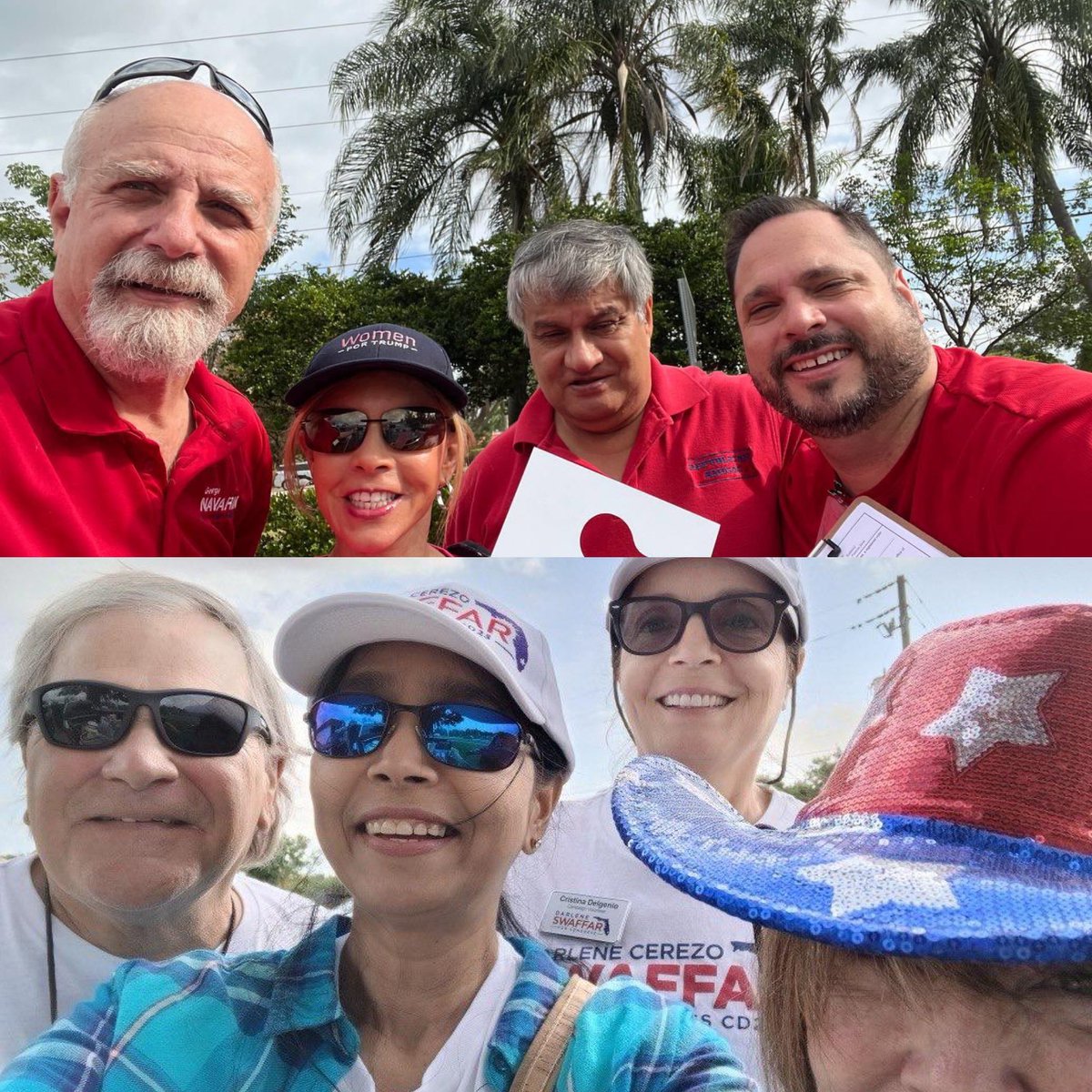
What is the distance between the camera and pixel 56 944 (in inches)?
56.5

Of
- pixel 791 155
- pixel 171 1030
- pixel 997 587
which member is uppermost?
pixel 791 155

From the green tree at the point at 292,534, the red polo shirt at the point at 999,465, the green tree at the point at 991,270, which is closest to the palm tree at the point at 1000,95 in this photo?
the green tree at the point at 991,270

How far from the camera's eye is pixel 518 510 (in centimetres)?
210

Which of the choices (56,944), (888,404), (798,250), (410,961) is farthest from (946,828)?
(798,250)

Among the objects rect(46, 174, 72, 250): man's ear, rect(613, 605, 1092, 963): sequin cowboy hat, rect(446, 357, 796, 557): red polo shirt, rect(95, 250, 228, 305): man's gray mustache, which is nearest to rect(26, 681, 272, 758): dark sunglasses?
rect(613, 605, 1092, 963): sequin cowboy hat

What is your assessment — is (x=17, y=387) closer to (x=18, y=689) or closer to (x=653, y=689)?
(x=18, y=689)

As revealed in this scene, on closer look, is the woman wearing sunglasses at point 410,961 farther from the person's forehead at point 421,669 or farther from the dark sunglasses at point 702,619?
the dark sunglasses at point 702,619

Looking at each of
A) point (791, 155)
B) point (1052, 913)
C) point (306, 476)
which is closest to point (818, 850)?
point (1052, 913)

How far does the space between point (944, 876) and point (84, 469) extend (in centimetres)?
193

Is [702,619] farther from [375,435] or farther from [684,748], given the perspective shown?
[375,435]

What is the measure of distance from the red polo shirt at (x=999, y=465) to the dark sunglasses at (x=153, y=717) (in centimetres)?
140

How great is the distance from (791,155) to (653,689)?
927 inches

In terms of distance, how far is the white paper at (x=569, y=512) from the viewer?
2.03m

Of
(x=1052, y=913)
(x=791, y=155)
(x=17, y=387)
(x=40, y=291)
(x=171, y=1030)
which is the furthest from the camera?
(x=791, y=155)
